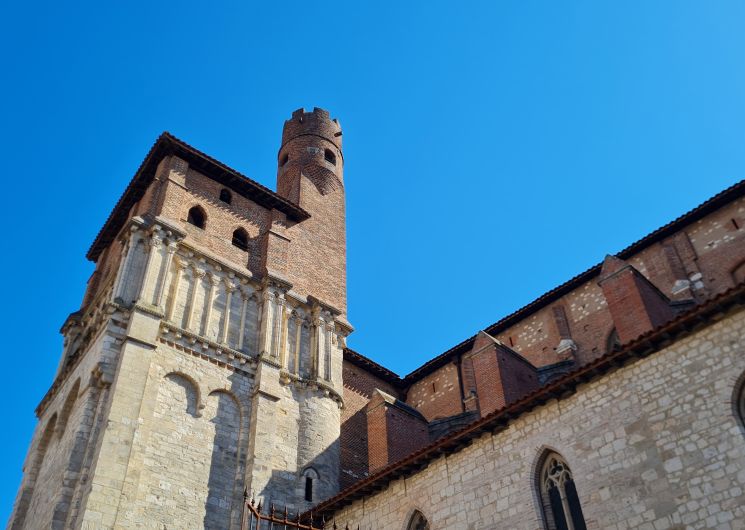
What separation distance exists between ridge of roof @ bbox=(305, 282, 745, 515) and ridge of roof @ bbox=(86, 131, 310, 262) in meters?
10.8

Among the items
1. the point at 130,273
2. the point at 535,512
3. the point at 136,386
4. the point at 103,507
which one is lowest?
the point at 535,512

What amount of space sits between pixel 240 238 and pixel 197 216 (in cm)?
152

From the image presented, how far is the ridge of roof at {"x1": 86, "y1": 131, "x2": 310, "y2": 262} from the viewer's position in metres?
22.3

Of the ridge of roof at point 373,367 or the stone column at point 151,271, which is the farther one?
the ridge of roof at point 373,367

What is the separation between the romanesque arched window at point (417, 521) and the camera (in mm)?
14758

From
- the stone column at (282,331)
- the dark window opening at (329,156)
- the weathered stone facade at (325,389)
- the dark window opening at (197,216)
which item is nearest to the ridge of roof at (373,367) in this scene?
the weathered stone facade at (325,389)

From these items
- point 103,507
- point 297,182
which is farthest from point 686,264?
point 103,507

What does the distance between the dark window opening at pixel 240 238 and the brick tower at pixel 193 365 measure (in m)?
0.13

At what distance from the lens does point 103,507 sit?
47.8 ft

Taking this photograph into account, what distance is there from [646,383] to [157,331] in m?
11.5

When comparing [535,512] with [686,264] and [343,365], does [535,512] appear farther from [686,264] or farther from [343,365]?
[343,365]

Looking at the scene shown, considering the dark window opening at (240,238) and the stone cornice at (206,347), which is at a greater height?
the dark window opening at (240,238)

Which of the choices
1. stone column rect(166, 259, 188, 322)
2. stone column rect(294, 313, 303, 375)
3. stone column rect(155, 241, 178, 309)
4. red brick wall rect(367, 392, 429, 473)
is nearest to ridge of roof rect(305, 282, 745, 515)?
red brick wall rect(367, 392, 429, 473)

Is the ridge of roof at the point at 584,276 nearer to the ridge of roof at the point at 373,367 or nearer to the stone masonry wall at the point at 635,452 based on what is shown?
the ridge of roof at the point at 373,367
